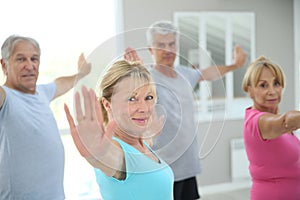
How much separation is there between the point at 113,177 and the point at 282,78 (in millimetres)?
911

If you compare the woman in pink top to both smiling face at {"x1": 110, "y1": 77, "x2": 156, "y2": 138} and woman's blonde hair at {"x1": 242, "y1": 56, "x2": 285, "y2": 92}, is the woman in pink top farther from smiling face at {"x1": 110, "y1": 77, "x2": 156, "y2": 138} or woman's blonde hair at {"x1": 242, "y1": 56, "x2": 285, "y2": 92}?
smiling face at {"x1": 110, "y1": 77, "x2": 156, "y2": 138}

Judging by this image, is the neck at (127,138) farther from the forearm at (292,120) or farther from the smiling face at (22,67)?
the smiling face at (22,67)

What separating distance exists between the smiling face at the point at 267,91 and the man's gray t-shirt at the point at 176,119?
1.76 ft

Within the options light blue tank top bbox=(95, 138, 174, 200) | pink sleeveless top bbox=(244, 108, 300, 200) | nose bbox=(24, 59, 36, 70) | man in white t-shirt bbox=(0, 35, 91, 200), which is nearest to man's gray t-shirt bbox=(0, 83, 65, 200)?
man in white t-shirt bbox=(0, 35, 91, 200)

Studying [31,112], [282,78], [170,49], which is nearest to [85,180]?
[31,112]

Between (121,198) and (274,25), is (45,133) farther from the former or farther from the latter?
(274,25)

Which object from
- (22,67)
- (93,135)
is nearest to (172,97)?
(93,135)

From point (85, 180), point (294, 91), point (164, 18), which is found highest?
point (164, 18)

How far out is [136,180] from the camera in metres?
1.05

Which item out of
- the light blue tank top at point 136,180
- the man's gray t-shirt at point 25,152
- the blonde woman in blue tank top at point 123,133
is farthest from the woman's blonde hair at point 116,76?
the man's gray t-shirt at point 25,152

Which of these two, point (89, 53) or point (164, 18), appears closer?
point (89, 53)

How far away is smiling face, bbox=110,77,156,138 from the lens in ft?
3.15

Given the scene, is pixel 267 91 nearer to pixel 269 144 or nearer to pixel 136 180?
pixel 269 144

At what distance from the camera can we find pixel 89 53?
97 cm
